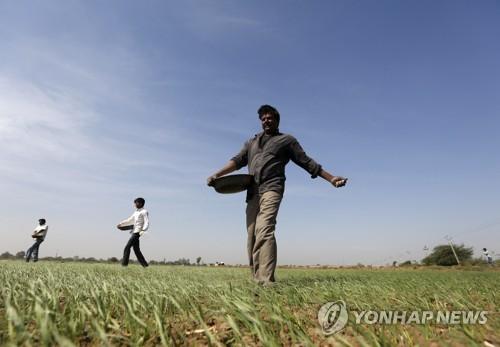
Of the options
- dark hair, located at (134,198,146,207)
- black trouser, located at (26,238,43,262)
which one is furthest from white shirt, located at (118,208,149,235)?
black trouser, located at (26,238,43,262)

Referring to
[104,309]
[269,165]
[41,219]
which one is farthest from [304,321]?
[41,219]

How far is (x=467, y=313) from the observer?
225 cm

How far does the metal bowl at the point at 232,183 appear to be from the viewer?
450 centimetres

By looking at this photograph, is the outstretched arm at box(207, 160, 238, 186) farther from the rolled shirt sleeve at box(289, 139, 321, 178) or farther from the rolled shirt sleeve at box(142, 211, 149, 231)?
the rolled shirt sleeve at box(142, 211, 149, 231)

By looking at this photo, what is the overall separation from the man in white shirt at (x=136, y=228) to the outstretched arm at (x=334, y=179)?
6.59 meters

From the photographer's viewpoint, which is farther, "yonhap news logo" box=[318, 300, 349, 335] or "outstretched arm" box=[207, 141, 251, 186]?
"outstretched arm" box=[207, 141, 251, 186]

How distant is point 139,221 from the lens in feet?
31.1

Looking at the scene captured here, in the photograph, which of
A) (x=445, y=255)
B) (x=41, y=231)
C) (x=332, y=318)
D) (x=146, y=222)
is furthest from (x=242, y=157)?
(x=445, y=255)

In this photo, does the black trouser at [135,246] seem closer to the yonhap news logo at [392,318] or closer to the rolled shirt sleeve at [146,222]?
the rolled shirt sleeve at [146,222]

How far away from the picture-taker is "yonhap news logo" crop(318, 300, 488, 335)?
191 centimetres

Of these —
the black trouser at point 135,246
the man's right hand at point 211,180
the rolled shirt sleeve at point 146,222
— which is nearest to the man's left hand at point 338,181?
the man's right hand at point 211,180

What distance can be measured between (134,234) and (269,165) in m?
6.41

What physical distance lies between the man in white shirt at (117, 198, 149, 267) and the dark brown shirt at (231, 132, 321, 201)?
5.89 meters

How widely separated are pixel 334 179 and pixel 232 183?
53.2 inches
